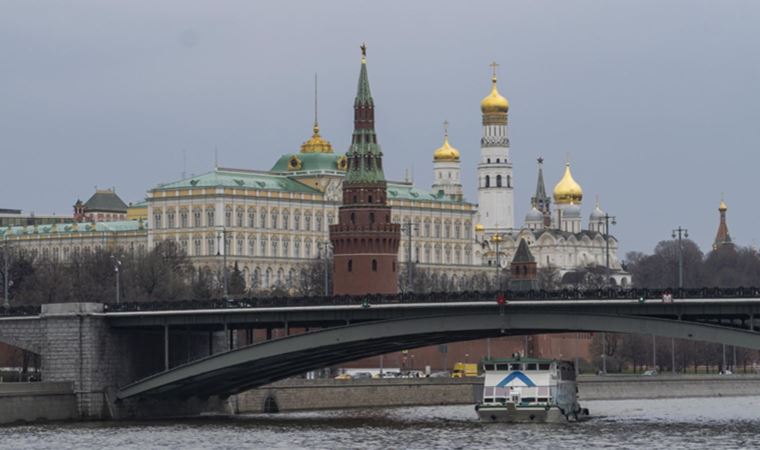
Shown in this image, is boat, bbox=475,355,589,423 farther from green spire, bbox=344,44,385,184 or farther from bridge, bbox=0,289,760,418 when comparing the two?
green spire, bbox=344,44,385,184

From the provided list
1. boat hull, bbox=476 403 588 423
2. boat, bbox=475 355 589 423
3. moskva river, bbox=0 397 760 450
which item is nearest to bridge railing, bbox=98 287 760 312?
boat, bbox=475 355 589 423

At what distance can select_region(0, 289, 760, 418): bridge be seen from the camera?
321 ft

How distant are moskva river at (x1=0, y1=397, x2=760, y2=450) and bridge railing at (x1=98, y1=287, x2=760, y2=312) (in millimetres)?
5109

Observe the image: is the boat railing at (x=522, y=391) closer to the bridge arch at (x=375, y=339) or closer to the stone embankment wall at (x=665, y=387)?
the bridge arch at (x=375, y=339)

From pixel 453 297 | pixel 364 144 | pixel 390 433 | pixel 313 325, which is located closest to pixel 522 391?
pixel 453 297

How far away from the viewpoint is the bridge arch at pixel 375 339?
96625 mm

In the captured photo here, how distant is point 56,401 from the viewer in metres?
106

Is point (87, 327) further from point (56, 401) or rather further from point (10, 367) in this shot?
point (10, 367)

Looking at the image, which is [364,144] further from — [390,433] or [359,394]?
[390,433]

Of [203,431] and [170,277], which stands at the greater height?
[170,277]

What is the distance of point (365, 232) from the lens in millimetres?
158000

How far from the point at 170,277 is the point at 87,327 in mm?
63154

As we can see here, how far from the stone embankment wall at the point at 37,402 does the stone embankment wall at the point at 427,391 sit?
13839 millimetres

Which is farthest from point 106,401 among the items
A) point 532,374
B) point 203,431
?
point 532,374
